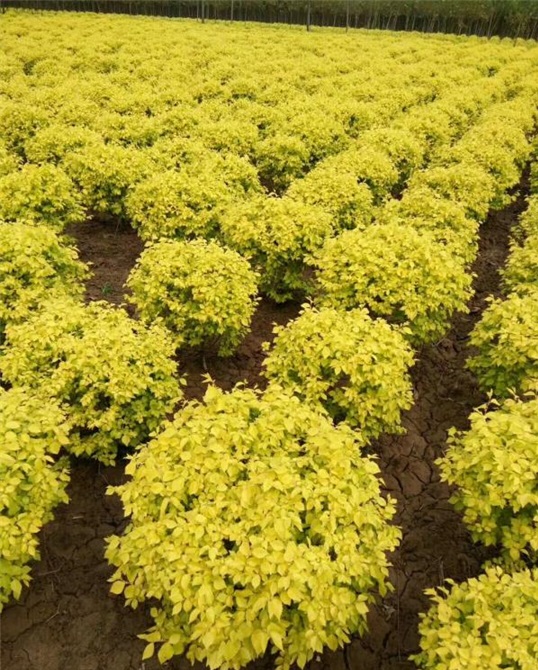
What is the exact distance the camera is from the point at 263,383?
875 centimetres

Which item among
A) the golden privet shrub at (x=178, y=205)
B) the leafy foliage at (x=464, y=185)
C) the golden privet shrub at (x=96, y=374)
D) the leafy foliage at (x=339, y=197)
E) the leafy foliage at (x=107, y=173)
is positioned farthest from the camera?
the leafy foliage at (x=107, y=173)

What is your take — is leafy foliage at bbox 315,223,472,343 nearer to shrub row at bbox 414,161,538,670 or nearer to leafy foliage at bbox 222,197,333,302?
shrub row at bbox 414,161,538,670

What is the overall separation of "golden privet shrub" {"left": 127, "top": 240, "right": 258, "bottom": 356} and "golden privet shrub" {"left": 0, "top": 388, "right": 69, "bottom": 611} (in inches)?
109

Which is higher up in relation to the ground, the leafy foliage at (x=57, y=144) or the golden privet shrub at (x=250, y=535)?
the leafy foliage at (x=57, y=144)

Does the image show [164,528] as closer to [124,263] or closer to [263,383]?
[263,383]

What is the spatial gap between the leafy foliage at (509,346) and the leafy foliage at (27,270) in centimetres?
666

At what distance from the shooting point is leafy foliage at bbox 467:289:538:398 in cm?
705

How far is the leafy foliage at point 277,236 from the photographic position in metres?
9.57

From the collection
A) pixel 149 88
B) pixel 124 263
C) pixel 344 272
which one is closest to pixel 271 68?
pixel 149 88

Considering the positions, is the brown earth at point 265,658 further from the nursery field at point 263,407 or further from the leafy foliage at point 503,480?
the leafy foliage at point 503,480

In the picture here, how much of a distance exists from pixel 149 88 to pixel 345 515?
20.1m

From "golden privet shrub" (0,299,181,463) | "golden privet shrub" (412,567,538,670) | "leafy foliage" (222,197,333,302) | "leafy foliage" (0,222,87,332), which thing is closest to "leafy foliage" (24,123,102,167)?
"leafy foliage" (0,222,87,332)

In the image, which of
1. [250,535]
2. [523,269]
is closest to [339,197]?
[523,269]

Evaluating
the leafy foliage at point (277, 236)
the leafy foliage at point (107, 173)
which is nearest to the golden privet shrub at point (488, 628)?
the leafy foliage at point (277, 236)
